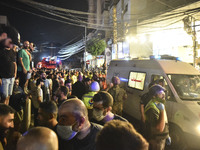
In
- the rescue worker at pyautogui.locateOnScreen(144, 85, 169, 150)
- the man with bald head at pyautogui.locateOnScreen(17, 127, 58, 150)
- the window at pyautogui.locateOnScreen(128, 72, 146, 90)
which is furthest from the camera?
the window at pyautogui.locateOnScreen(128, 72, 146, 90)

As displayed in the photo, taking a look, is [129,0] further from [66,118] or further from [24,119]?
[66,118]

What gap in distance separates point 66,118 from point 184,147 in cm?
408

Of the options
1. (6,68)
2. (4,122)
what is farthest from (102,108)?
(6,68)

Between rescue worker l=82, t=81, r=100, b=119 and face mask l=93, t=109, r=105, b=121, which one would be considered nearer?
face mask l=93, t=109, r=105, b=121

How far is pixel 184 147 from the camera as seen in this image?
4625 mm

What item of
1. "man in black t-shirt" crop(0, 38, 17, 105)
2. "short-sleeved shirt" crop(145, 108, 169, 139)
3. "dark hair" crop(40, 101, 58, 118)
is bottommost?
"short-sleeved shirt" crop(145, 108, 169, 139)

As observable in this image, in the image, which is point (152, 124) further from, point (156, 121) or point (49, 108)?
point (49, 108)

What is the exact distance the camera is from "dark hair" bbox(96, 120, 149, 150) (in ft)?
3.74

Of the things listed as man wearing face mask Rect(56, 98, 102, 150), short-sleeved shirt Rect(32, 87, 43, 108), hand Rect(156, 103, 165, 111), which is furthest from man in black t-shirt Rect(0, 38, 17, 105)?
hand Rect(156, 103, 165, 111)

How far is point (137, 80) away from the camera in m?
7.03

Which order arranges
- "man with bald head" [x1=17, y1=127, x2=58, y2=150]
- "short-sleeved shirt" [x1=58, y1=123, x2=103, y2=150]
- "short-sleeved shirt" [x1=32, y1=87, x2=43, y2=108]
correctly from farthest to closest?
"short-sleeved shirt" [x1=32, y1=87, x2=43, y2=108]
"short-sleeved shirt" [x1=58, y1=123, x2=103, y2=150]
"man with bald head" [x1=17, y1=127, x2=58, y2=150]

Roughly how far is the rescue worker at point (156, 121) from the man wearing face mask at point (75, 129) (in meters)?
1.79

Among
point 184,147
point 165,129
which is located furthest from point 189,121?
point 165,129

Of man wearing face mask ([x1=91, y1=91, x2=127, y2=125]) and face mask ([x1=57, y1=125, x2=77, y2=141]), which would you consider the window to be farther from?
face mask ([x1=57, y1=125, x2=77, y2=141])
